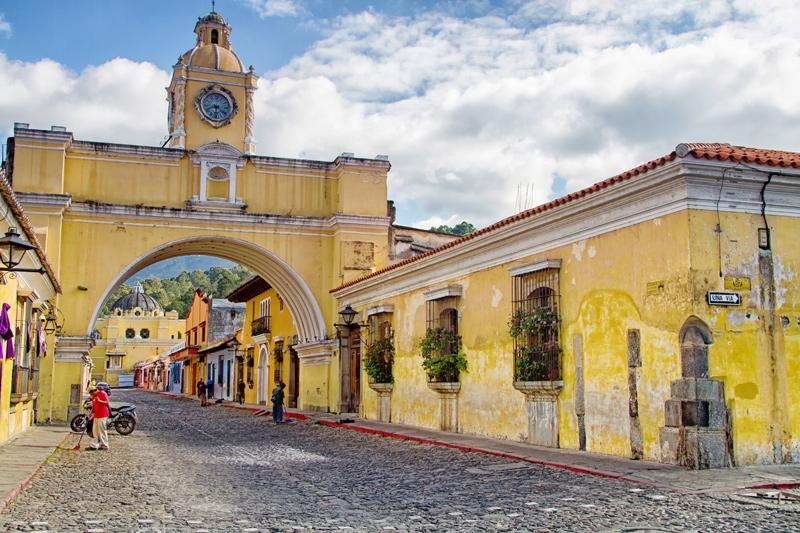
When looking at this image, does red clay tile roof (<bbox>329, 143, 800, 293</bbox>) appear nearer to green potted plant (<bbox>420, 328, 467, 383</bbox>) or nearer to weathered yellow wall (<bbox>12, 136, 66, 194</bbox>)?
green potted plant (<bbox>420, 328, 467, 383</bbox>)

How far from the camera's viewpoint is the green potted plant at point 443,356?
52.6 feet

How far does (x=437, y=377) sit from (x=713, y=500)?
909 cm

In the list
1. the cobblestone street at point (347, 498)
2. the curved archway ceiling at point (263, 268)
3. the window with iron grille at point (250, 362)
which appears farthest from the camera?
the window with iron grille at point (250, 362)

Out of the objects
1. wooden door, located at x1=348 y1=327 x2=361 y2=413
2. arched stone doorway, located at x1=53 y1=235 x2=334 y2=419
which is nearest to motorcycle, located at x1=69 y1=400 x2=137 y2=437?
arched stone doorway, located at x1=53 y1=235 x2=334 y2=419

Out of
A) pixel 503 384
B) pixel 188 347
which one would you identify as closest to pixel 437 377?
pixel 503 384

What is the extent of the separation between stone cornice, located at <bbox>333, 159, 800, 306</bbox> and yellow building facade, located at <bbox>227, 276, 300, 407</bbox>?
52.2 feet

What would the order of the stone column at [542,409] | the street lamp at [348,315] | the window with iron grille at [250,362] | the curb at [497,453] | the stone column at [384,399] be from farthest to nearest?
the window with iron grille at [250,362] < the street lamp at [348,315] < the stone column at [384,399] < the stone column at [542,409] < the curb at [497,453]

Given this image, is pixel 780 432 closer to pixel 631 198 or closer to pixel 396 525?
pixel 631 198

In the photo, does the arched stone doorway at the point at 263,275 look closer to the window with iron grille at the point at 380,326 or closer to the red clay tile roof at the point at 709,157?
the window with iron grille at the point at 380,326

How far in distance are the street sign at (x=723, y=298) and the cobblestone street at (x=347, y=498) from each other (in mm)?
2445

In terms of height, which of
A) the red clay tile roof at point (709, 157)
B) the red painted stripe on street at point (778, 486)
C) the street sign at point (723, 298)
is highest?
the red clay tile roof at point (709, 157)

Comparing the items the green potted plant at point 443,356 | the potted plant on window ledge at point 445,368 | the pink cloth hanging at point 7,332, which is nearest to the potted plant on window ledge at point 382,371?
the green potted plant at point 443,356

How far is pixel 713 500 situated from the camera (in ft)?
25.3

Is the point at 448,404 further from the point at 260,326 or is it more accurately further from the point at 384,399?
the point at 260,326
